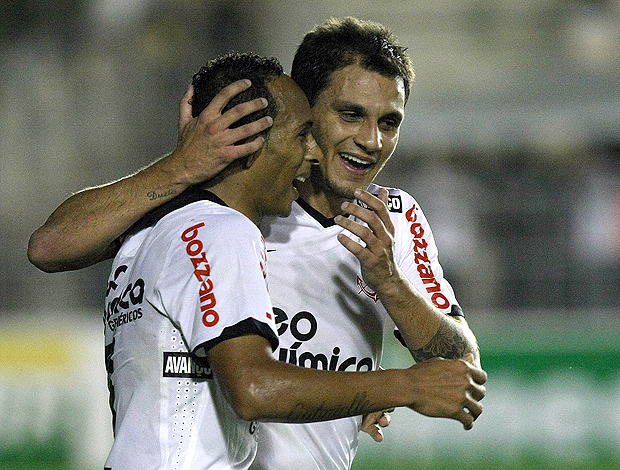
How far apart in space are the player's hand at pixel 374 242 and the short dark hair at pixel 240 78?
1.40 ft

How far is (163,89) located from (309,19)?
8.23ft

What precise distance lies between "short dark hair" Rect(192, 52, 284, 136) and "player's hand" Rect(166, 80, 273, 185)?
0.04 metres

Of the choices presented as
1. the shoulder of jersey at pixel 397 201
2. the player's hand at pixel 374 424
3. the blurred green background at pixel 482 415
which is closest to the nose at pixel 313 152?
the shoulder of jersey at pixel 397 201

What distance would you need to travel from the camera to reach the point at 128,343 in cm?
285

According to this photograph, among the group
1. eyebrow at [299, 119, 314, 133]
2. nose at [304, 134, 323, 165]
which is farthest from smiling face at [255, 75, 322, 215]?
nose at [304, 134, 323, 165]

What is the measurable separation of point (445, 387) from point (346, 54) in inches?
62.9

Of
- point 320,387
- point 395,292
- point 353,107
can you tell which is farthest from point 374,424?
point 320,387

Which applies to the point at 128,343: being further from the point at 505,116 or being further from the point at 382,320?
the point at 505,116

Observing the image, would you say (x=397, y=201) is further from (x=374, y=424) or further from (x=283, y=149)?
(x=283, y=149)

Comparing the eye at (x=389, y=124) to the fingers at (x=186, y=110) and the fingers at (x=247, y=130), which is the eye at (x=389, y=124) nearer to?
the fingers at (x=186, y=110)

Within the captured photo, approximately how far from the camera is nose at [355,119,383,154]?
12.1 ft

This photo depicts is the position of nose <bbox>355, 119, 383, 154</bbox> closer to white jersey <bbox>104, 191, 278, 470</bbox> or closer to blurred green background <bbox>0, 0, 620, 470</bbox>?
white jersey <bbox>104, 191, 278, 470</bbox>

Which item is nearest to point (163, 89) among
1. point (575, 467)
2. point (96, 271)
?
point (96, 271)

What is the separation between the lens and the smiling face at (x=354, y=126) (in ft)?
12.3
